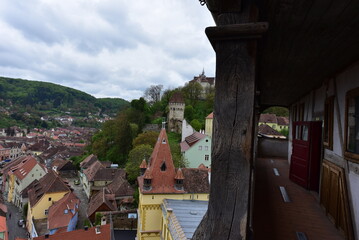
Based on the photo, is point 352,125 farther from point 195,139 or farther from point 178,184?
point 195,139

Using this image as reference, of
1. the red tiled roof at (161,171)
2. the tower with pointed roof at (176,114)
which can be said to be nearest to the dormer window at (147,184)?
the red tiled roof at (161,171)

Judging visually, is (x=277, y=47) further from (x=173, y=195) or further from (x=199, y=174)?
(x=199, y=174)

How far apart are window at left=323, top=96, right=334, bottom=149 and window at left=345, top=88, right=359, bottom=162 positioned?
0.70m

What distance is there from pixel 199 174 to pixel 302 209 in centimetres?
1477

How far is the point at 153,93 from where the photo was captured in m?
68.3

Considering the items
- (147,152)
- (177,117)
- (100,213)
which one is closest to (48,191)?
(100,213)

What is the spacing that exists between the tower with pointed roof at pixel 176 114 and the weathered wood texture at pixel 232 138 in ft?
140

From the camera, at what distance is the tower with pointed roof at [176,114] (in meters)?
44.2

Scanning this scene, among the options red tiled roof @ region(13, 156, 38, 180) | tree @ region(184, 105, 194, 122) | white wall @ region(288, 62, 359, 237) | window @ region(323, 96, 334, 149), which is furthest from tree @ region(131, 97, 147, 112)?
window @ region(323, 96, 334, 149)

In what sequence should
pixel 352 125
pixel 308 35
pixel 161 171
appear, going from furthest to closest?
1. pixel 161 171
2. pixel 352 125
3. pixel 308 35

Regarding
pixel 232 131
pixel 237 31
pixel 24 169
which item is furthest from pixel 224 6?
pixel 24 169

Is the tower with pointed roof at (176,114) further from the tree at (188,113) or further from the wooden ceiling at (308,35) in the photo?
the wooden ceiling at (308,35)

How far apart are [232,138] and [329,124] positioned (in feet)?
11.2

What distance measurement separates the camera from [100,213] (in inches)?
834
